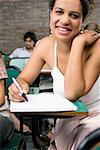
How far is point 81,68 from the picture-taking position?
1.62 m

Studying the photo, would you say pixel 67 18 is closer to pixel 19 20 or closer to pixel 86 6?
pixel 86 6

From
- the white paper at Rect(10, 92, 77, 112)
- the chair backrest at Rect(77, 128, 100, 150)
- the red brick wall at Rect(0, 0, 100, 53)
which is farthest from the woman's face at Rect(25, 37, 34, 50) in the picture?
the chair backrest at Rect(77, 128, 100, 150)

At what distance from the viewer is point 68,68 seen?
1636 mm

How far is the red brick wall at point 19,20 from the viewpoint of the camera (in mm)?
8289

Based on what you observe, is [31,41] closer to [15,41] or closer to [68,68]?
[15,41]

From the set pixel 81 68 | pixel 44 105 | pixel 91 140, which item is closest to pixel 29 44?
pixel 81 68

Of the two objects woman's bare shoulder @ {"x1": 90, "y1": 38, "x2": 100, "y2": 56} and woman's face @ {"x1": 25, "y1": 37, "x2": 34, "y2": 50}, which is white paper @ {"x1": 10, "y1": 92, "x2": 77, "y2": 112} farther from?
woman's face @ {"x1": 25, "y1": 37, "x2": 34, "y2": 50}

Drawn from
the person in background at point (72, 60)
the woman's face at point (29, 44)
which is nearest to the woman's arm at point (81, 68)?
the person in background at point (72, 60)

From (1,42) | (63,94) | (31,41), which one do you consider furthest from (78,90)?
(1,42)

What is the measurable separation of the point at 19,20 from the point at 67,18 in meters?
6.80

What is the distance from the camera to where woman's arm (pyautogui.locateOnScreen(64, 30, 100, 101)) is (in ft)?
5.21

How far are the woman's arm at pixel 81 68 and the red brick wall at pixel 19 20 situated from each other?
6.62m

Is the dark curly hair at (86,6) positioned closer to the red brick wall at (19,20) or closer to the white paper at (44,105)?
the white paper at (44,105)

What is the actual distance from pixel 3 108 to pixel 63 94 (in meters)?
0.58
